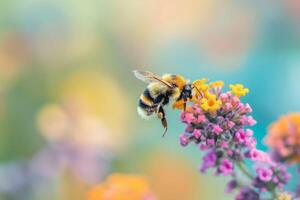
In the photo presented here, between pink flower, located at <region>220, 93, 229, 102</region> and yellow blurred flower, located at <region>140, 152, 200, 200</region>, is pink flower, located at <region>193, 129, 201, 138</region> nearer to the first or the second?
pink flower, located at <region>220, 93, 229, 102</region>

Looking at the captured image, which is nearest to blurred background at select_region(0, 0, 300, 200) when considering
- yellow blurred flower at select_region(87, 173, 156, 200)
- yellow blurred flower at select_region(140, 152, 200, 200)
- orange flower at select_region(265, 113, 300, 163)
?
yellow blurred flower at select_region(140, 152, 200, 200)

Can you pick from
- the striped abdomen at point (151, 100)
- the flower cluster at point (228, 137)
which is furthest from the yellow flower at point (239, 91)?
the striped abdomen at point (151, 100)

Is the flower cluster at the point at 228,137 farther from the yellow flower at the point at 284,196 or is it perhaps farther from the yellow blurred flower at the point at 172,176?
the yellow blurred flower at the point at 172,176

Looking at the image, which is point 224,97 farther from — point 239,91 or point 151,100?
point 151,100

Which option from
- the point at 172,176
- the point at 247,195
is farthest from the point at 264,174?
the point at 172,176

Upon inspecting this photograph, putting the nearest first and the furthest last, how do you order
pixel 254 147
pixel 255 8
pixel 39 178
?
pixel 254 147 → pixel 39 178 → pixel 255 8

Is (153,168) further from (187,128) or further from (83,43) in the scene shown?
(187,128)

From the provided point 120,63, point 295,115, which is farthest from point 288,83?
point 295,115
